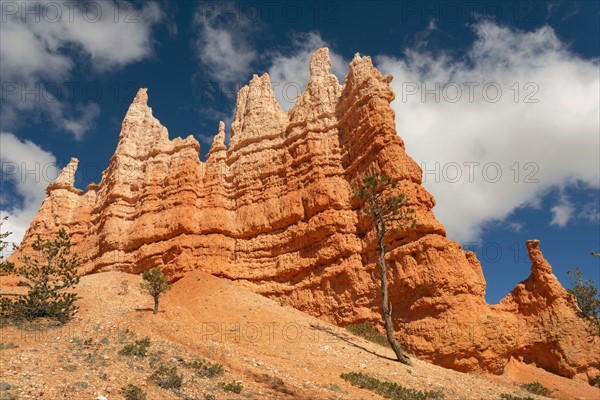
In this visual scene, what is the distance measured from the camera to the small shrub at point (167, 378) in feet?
46.8

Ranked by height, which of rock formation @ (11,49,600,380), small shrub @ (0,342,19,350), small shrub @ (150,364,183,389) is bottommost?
small shrub @ (150,364,183,389)

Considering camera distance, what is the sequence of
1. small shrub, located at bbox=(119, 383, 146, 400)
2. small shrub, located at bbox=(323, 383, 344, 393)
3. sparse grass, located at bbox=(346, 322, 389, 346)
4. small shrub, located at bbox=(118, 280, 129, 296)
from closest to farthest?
small shrub, located at bbox=(119, 383, 146, 400), small shrub, located at bbox=(323, 383, 344, 393), sparse grass, located at bbox=(346, 322, 389, 346), small shrub, located at bbox=(118, 280, 129, 296)

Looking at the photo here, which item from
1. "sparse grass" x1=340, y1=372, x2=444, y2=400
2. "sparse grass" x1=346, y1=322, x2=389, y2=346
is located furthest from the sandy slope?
"sparse grass" x1=346, y1=322, x2=389, y2=346

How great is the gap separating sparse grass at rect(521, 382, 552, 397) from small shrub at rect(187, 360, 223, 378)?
20.9 metres

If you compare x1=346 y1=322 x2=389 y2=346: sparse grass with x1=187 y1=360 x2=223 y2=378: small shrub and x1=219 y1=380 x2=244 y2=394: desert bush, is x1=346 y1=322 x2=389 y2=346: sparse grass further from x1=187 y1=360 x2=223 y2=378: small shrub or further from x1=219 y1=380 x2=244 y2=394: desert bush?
x1=219 y1=380 x2=244 y2=394: desert bush

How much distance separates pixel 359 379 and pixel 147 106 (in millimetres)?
49525

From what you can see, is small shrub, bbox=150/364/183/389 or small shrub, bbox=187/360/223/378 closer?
small shrub, bbox=150/364/183/389

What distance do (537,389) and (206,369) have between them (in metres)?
22.4

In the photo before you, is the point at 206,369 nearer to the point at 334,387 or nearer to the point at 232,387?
the point at 232,387

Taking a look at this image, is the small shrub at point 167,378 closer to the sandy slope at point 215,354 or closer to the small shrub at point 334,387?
the sandy slope at point 215,354

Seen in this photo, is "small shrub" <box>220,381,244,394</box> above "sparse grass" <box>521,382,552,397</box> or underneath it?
above

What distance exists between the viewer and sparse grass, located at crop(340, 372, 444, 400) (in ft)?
55.7

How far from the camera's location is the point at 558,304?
110 ft

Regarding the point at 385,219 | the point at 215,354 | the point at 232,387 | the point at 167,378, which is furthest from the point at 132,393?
the point at 385,219
